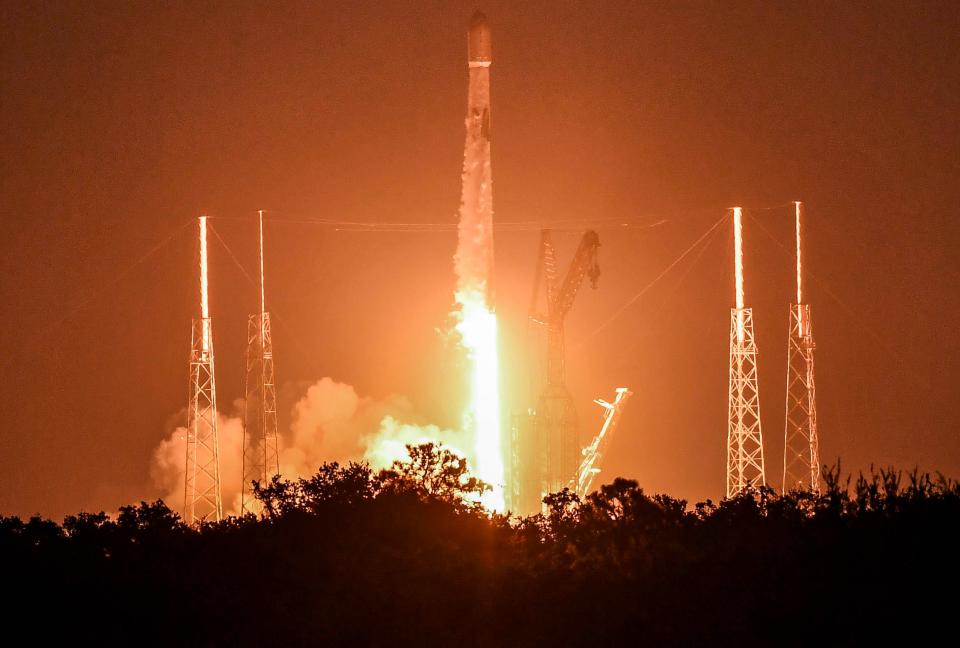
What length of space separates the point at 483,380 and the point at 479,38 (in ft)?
58.8

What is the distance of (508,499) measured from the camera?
268 feet

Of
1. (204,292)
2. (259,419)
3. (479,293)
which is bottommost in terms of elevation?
(259,419)

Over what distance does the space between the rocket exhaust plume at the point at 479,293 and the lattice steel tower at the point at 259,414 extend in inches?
380

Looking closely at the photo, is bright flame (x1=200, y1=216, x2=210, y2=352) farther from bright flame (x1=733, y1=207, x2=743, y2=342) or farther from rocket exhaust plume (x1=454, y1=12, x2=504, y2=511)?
bright flame (x1=733, y1=207, x2=743, y2=342)

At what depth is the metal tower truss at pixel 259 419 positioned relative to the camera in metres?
63.5

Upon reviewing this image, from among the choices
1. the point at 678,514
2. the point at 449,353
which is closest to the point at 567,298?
the point at 449,353

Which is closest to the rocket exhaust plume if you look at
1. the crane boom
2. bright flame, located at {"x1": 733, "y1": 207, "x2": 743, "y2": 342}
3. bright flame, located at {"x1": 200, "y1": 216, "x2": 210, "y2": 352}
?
the crane boom

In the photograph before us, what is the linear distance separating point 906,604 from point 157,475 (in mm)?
83477

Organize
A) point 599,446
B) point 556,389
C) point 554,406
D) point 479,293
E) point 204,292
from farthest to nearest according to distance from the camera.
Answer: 1. point 599,446
2. point 556,389
3. point 554,406
4. point 479,293
5. point 204,292

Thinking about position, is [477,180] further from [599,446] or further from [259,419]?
[599,446]

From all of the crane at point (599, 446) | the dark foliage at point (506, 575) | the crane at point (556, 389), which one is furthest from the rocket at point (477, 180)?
the dark foliage at point (506, 575)

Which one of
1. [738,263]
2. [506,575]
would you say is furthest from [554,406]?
[506,575]

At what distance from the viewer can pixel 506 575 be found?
28.1 metres

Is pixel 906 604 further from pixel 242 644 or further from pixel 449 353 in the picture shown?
pixel 449 353
